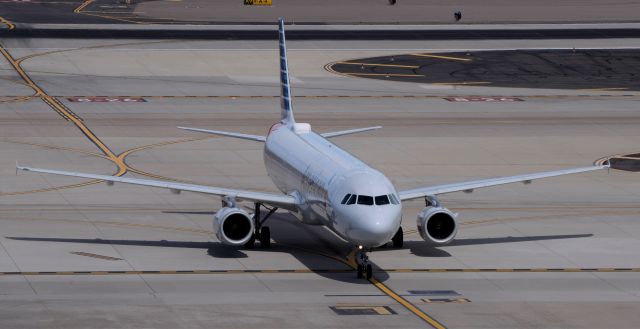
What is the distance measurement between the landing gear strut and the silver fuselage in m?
0.91

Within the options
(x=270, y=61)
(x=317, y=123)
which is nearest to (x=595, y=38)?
(x=270, y=61)

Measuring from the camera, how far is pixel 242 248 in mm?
51312

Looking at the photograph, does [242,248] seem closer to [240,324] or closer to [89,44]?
[240,324]

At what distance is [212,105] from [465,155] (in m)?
23.6

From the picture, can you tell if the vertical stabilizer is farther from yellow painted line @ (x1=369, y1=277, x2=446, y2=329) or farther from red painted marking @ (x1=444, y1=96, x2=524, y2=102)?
red painted marking @ (x1=444, y1=96, x2=524, y2=102)

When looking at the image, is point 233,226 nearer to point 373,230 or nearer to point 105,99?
point 373,230

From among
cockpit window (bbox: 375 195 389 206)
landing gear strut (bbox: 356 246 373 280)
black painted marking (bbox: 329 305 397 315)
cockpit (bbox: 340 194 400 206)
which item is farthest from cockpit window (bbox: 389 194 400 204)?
black painted marking (bbox: 329 305 397 315)

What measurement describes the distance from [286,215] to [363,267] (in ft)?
41.7

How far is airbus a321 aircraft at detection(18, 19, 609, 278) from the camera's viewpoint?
45.4 metres

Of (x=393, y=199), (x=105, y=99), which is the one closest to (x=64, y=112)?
(x=105, y=99)

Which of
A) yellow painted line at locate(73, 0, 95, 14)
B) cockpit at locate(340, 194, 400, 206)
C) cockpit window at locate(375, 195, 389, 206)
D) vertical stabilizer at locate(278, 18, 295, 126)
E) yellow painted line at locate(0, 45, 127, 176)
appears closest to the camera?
cockpit at locate(340, 194, 400, 206)

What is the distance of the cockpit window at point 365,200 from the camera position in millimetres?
45500

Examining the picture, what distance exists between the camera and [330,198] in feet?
154

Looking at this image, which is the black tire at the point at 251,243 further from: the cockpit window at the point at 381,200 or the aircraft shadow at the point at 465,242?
the cockpit window at the point at 381,200
